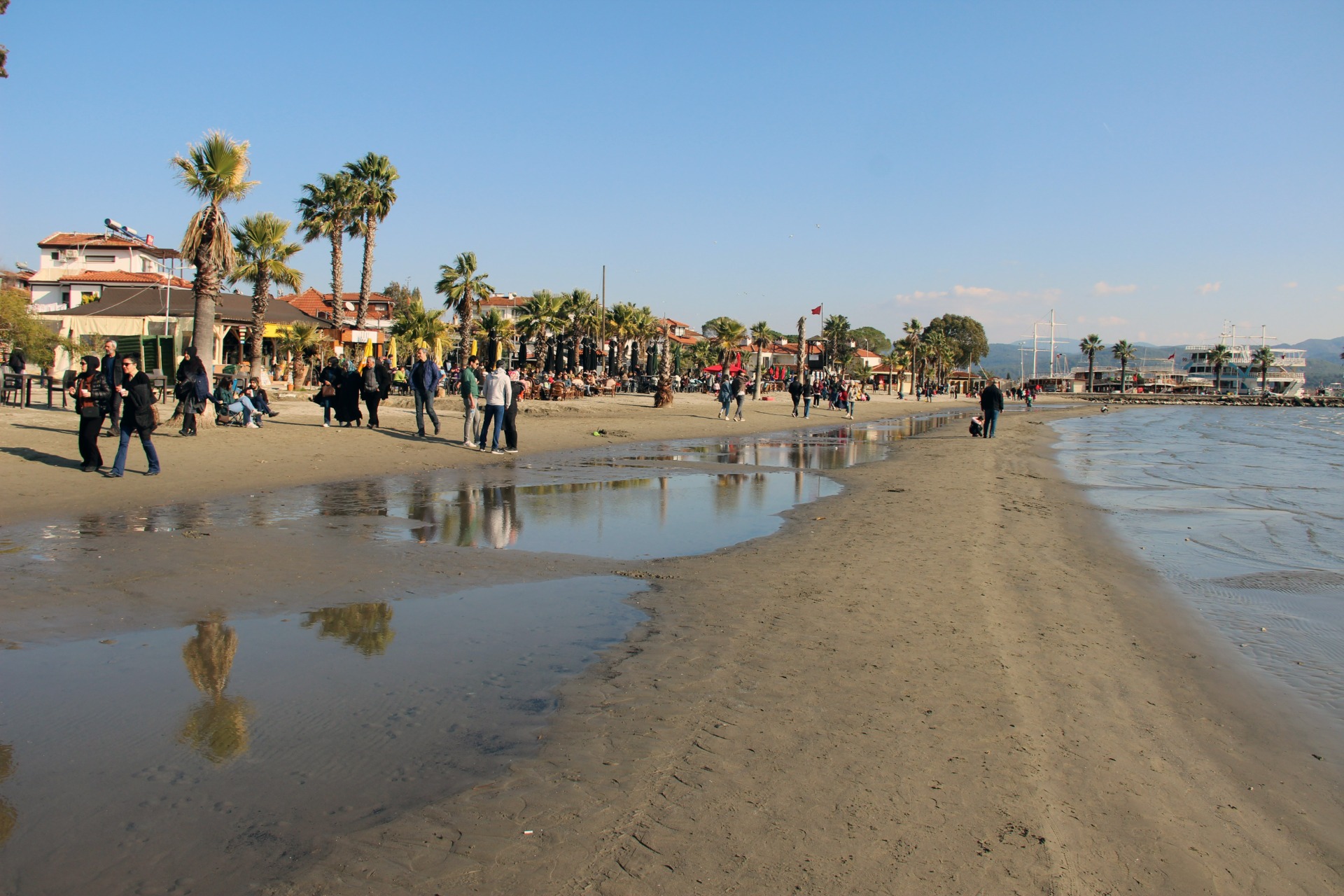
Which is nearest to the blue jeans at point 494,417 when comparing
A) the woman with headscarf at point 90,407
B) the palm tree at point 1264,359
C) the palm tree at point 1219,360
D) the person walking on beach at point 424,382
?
the person walking on beach at point 424,382

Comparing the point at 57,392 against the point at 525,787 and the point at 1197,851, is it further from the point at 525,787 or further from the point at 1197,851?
the point at 1197,851

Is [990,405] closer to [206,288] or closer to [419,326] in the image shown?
[206,288]

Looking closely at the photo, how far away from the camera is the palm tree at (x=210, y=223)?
16.7 m

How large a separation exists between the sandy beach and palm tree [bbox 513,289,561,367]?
43225 millimetres

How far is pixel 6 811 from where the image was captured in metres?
3.09

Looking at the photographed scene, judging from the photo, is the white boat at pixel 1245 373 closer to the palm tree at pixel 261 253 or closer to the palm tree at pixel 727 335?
the palm tree at pixel 727 335

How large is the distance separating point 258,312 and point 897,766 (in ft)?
95.8

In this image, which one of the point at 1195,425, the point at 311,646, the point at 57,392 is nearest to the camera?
the point at 311,646

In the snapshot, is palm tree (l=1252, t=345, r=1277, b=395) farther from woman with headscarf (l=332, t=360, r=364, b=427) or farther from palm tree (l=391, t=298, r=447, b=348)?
woman with headscarf (l=332, t=360, r=364, b=427)

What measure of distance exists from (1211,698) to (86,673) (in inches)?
241

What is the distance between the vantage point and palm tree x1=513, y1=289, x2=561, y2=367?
163 ft

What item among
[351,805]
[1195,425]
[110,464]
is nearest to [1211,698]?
[351,805]

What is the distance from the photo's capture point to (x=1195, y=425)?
5062 cm

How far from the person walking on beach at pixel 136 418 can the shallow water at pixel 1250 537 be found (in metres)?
12.1
